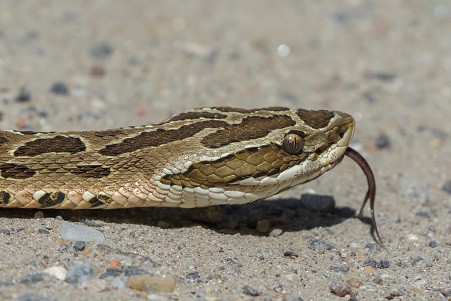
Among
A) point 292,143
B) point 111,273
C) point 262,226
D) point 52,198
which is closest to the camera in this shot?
point 111,273

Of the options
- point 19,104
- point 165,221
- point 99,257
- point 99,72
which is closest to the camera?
point 99,257

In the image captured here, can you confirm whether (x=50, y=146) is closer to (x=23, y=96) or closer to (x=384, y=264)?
(x=23, y=96)

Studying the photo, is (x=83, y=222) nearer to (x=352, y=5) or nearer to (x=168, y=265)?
(x=168, y=265)

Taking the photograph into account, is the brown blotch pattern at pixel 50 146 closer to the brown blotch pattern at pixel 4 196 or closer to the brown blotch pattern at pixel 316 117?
the brown blotch pattern at pixel 4 196

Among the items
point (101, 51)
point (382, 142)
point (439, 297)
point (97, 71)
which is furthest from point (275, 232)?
point (101, 51)

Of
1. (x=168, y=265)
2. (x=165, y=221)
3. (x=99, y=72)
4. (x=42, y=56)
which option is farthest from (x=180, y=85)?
(x=168, y=265)

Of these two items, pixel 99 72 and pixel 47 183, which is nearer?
pixel 47 183
